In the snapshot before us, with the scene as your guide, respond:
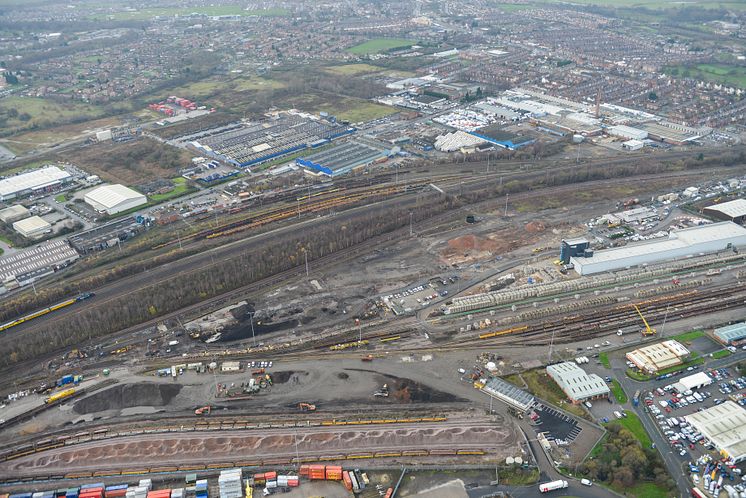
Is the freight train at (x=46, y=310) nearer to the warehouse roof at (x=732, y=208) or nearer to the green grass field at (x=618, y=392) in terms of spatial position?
the green grass field at (x=618, y=392)

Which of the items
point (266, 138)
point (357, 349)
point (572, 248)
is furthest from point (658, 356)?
point (266, 138)

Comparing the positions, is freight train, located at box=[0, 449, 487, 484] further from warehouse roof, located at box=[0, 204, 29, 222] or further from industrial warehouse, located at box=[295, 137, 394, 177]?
industrial warehouse, located at box=[295, 137, 394, 177]

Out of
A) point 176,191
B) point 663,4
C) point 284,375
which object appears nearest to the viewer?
point 284,375

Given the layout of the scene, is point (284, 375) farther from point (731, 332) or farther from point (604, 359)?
point (731, 332)

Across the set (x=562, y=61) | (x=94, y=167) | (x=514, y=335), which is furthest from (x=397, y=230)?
(x=562, y=61)

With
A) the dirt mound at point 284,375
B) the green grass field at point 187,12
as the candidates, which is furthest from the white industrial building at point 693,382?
the green grass field at point 187,12

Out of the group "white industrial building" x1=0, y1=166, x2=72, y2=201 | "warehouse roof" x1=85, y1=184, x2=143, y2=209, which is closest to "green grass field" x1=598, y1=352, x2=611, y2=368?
"warehouse roof" x1=85, y1=184, x2=143, y2=209

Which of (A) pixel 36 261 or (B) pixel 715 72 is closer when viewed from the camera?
(A) pixel 36 261
